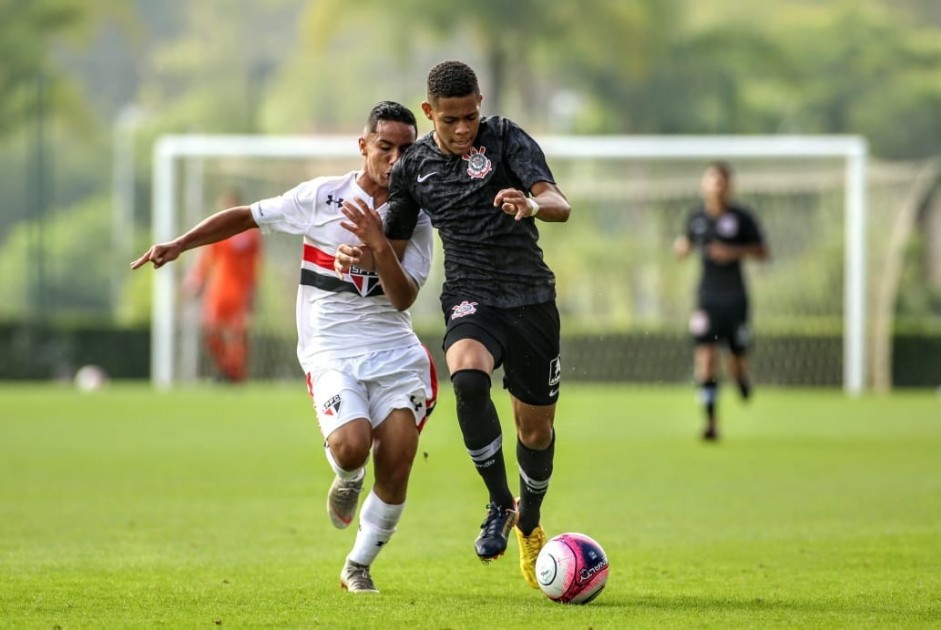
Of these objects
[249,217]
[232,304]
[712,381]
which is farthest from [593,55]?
[249,217]

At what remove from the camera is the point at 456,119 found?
7.39 m

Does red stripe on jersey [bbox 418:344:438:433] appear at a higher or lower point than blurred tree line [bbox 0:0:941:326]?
lower

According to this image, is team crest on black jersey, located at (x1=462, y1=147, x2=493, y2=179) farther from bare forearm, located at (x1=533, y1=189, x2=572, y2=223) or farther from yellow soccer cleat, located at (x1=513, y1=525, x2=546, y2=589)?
yellow soccer cleat, located at (x1=513, y1=525, x2=546, y2=589)

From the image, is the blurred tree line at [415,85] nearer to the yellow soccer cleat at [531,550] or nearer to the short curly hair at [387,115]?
the short curly hair at [387,115]

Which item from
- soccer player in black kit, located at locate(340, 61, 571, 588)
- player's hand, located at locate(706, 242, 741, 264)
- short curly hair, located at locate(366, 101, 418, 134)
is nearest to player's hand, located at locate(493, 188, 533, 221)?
soccer player in black kit, located at locate(340, 61, 571, 588)

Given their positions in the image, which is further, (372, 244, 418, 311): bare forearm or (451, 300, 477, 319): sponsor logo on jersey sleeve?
(451, 300, 477, 319): sponsor logo on jersey sleeve

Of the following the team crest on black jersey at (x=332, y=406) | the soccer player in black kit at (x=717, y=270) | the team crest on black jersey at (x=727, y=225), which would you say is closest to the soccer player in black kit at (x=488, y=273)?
the team crest on black jersey at (x=332, y=406)

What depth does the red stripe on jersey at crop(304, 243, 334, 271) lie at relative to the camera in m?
7.89

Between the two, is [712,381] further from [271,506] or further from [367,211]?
[367,211]

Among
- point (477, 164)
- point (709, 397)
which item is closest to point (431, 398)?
point (477, 164)

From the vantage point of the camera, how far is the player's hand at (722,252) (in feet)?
54.3

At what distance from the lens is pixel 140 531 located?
9.67 m

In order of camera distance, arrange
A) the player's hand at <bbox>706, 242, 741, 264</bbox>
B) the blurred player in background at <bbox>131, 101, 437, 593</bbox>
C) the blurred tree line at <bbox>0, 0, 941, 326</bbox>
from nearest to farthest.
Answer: the blurred player in background at <bbox>131, 101, 437, 593</bbox> → the player's hand at <bbox>706, 242, 741, 264</bbox> → the blurred tree line at <bbox>0, 0, 941, 326</bbox>

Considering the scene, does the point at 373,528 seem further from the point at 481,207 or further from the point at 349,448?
the point at 481,207
